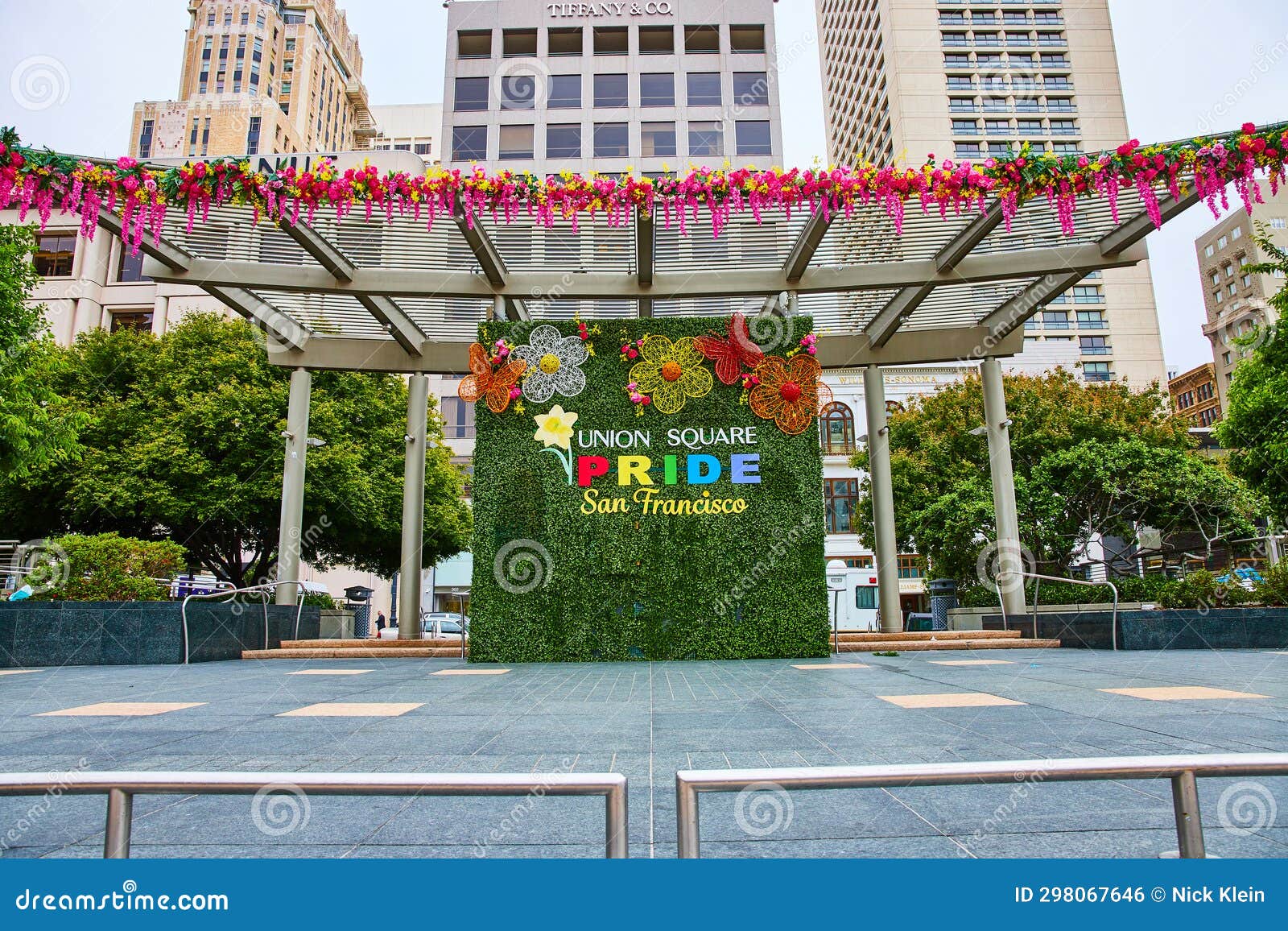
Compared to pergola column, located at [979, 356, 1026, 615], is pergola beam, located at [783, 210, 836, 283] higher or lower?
higher

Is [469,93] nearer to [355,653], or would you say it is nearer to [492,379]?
[492,379]

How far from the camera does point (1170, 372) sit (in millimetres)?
99250

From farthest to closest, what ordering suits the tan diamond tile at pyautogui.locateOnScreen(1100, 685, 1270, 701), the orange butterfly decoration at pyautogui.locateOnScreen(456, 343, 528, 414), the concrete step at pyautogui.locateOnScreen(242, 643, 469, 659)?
the concrete step at pyautogui.locateOnScreen(242, 643, 469, 659)
the orange butterfly decoration at pyautogui.locateOnScreen(456, 343, 528, 414)
the tan diamond tile at pyautogui.locateOnScreen(1100, 685, 1270, 701)

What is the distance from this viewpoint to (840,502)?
3872cm

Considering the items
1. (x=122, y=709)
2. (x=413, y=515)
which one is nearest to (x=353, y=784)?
(x=122, y=709)

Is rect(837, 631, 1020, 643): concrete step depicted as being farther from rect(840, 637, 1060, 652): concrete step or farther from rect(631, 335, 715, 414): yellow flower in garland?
rect(631, 335, 715, 414): yellow flower in garland

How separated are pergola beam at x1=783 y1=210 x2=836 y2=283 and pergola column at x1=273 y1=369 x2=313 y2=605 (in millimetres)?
8784

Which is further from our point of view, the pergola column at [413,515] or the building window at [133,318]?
the building window at [133,318]

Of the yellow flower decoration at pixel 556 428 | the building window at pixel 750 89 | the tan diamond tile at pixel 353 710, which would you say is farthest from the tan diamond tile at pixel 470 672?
the building window at pixel 750 89

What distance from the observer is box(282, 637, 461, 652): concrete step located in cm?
1334

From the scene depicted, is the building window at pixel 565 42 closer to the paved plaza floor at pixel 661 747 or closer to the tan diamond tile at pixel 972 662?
the tan diamond tile at pixel 972 662

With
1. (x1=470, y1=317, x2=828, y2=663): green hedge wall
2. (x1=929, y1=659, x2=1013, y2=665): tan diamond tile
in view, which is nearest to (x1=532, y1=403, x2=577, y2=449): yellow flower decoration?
(x1=470, y1=317, x2=828, y2=663): green hedge wall

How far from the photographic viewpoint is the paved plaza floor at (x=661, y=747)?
252 cm
